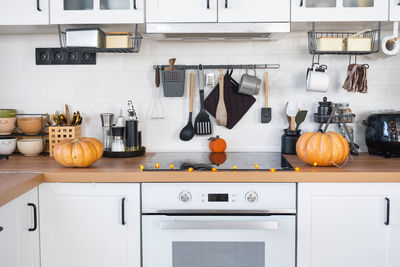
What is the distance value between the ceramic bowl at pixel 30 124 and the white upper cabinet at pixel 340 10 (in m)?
1.67

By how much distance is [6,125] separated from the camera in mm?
2490

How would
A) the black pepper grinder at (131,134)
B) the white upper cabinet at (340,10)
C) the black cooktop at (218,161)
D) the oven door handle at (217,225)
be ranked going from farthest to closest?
the black pepper grinder at (131,134) < the white upper cabinet at (340,10) < the black cooktop at (218,161) < the oven door handle at (217,225)

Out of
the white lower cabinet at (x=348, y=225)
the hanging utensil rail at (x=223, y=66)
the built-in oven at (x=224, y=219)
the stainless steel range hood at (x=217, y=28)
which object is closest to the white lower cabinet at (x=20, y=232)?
the built-in oven at (x=224, y=219)

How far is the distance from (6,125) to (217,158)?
4.40 feet

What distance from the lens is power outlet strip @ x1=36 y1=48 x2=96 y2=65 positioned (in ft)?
8.45

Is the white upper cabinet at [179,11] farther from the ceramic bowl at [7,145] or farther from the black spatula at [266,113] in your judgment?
the ceramic bowl at [7,145]

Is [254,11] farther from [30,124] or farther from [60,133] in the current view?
[30,124]

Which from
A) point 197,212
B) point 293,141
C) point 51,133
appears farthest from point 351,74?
point 51,133

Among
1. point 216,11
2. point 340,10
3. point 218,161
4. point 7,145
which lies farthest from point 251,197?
point 7,145

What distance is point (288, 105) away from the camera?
250cm

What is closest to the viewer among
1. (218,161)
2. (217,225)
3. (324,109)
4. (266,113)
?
(217,225)

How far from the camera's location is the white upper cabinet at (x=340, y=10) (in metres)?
2.13

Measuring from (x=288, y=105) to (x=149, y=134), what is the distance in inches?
36.1

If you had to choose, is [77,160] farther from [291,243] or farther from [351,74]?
[351,74]
